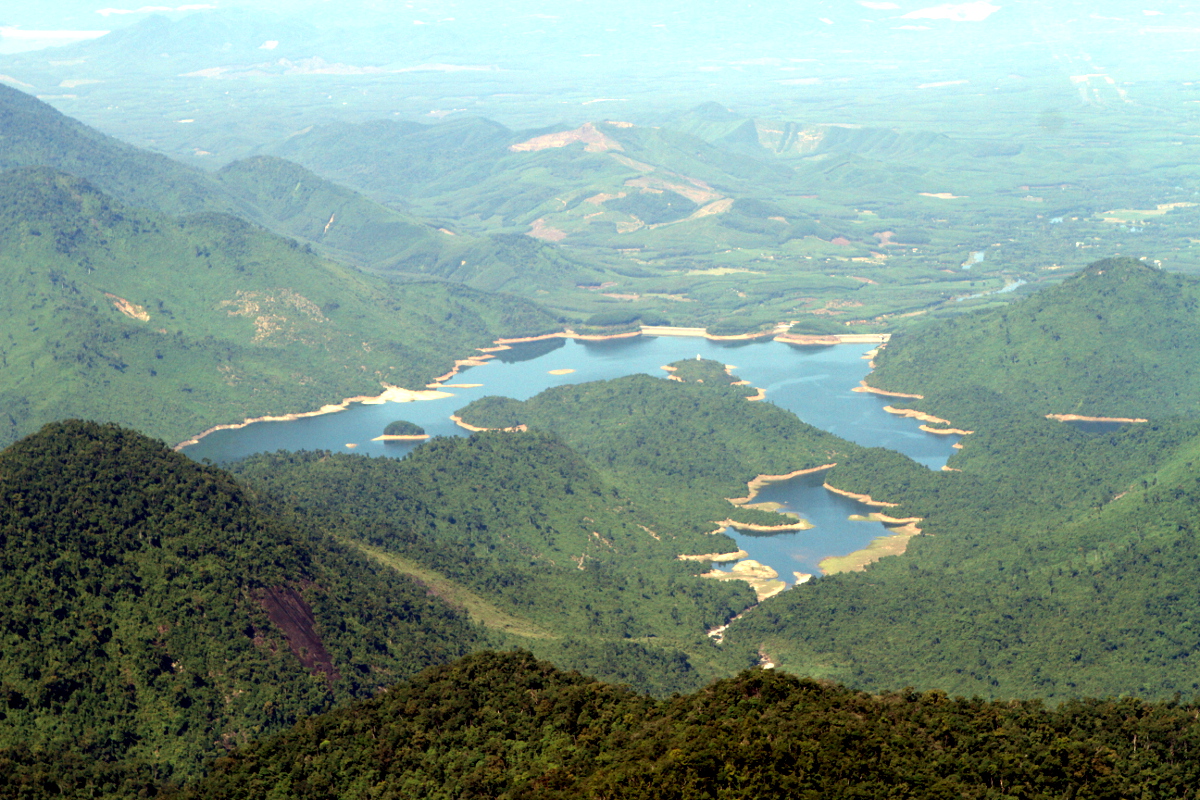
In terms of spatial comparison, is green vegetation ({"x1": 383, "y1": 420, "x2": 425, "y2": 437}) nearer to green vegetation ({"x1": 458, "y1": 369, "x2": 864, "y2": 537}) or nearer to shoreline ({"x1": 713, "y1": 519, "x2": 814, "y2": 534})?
green vegetation ({"x1": 458, "y1": 369, "x2": 864, "y2": 537})

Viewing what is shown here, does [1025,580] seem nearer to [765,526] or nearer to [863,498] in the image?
[765,526]

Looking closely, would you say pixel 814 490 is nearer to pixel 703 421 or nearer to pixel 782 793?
pixel 703 421

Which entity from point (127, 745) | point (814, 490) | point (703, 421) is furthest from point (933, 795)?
point (703, 421)

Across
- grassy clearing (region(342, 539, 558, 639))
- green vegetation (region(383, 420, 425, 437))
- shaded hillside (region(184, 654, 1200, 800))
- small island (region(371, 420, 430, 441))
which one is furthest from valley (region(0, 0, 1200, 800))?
green vegetation (region(383, 420, 425, 437))

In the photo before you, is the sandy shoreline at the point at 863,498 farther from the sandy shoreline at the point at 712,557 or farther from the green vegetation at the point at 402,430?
the green vegetation at the point at 402,430

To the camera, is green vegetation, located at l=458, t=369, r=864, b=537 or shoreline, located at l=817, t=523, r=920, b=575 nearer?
shoreline, located at l=817, t=523, r=920, b=575

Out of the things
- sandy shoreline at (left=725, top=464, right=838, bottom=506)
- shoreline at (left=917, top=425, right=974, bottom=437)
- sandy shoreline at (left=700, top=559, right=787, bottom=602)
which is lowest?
shoreline at (left=917, top=425, right=974, bottom=437)
